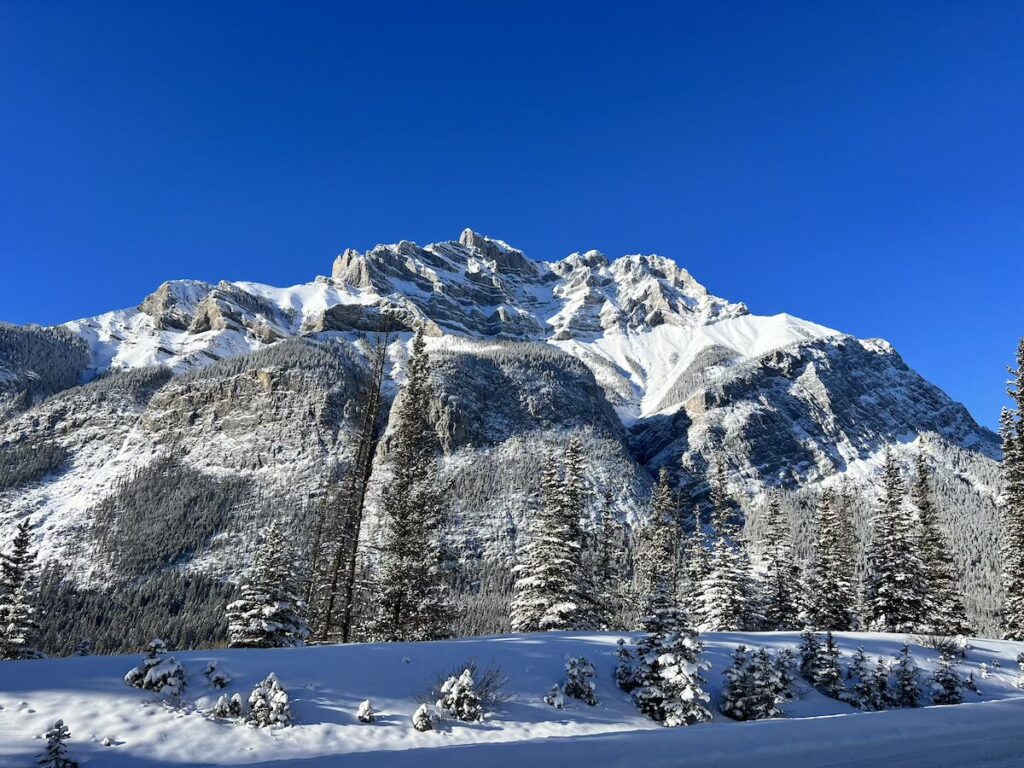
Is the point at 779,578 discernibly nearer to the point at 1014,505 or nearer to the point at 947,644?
the point at 1014,505

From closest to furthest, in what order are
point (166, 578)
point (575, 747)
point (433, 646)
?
point (575, 747) < point (433, 646) < point (166, 578)

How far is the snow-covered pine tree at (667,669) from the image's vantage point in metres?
10.8

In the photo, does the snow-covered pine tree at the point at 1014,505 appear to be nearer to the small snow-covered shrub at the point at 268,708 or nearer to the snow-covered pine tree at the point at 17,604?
the small snow-covered shrub at the point at 268,708

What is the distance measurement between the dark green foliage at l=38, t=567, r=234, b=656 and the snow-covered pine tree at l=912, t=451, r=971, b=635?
11213 cm

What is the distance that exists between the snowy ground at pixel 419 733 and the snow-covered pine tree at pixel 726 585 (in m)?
23.4

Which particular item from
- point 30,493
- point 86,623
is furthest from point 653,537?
point 30,493

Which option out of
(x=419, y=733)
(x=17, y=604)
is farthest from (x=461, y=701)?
(x=17, y=604)

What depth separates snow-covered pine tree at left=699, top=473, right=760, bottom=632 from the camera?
35031 millimetres

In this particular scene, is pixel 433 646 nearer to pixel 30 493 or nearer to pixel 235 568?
pixel 235 568

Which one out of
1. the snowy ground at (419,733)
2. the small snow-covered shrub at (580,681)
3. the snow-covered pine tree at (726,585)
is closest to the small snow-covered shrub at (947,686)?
the snowy ground at (419,733)

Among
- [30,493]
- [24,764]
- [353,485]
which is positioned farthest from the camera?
[30,493]

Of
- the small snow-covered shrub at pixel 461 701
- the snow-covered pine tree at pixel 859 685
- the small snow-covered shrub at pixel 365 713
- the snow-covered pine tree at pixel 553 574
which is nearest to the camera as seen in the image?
the small snow-covered shrub at pixel 365 713

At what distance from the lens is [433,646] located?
473 inches

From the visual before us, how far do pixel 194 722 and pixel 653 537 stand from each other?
34.3 m
